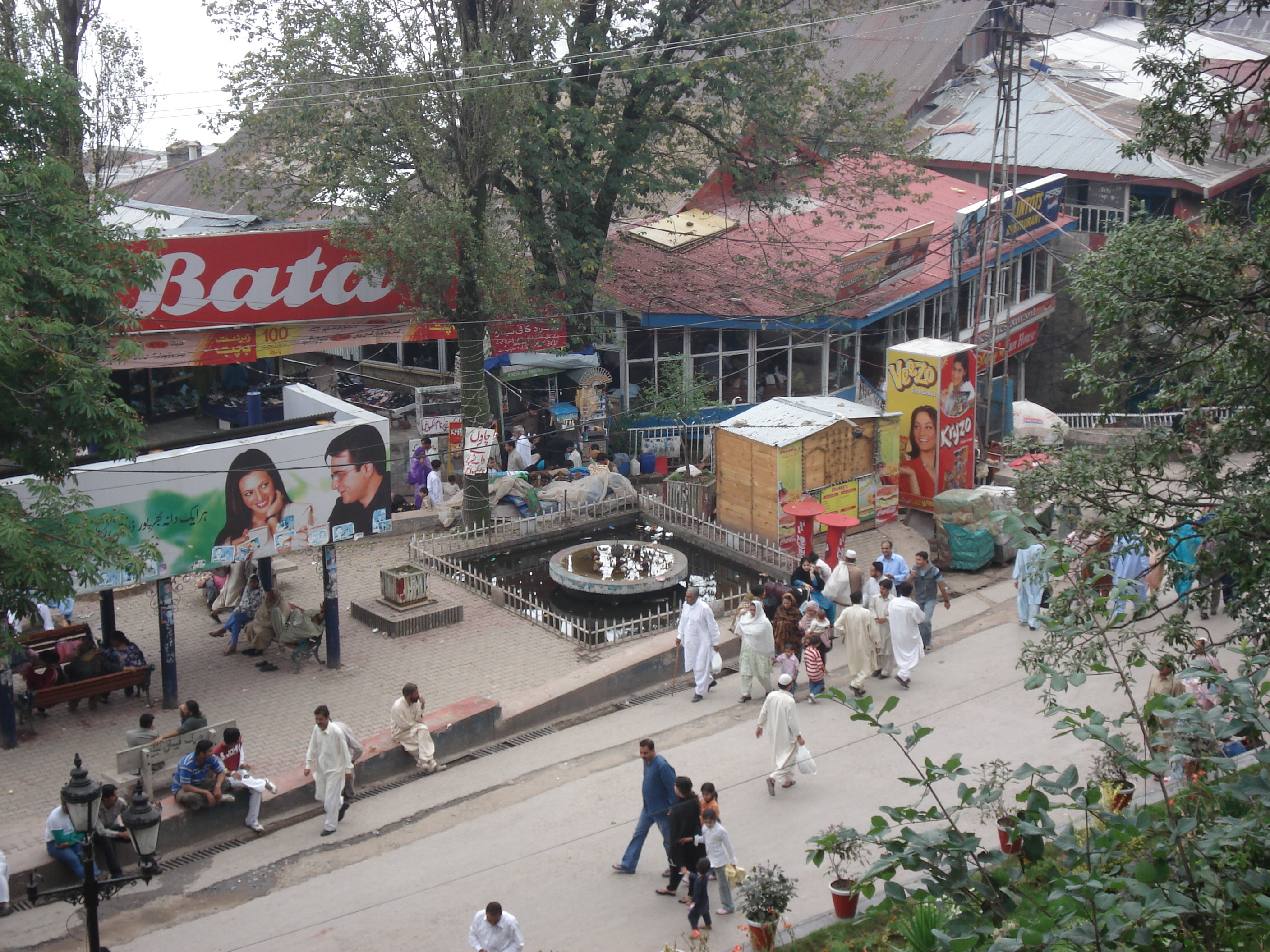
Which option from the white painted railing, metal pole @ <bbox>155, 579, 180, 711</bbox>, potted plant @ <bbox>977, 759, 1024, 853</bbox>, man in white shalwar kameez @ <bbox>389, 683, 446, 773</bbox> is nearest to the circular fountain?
the white painted railing

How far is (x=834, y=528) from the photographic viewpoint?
723 inches

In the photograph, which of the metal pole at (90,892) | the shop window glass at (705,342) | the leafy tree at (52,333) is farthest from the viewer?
the shop window glass at (705,342)

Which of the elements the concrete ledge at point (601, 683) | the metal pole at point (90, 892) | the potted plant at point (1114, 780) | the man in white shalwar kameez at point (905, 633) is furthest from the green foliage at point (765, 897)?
the man in white shalwar kameez at point (905, 633)

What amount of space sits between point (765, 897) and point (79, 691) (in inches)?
369

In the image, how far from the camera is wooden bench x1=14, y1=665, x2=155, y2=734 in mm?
14055

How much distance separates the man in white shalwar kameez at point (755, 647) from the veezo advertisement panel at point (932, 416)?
785 centimetres

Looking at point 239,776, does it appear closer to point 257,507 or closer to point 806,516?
point 257,507

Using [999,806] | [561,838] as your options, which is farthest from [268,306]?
[999,806]

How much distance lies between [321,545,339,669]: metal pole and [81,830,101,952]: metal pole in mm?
7576

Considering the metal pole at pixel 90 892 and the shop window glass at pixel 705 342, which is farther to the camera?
the shop window glass at pixel 705 342

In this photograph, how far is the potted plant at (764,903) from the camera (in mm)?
8938

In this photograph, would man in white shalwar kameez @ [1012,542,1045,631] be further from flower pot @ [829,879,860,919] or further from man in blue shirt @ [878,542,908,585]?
flower pot @ [829,879,860,919]

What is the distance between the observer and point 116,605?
17.8 metres

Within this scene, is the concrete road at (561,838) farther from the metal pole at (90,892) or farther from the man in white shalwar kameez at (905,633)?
the metal pole at (90,892)
